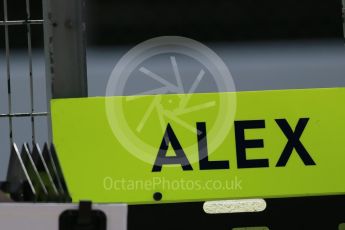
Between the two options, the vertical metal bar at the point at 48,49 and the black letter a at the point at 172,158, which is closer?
the black letter a at the point at 172,158

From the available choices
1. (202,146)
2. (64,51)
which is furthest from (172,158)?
(64,51)

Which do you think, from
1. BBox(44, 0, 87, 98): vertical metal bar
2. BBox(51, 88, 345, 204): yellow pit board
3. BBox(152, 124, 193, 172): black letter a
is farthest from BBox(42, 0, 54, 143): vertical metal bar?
BBox(152, 124, 193, 172): black letter a

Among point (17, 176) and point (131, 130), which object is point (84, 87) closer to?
point (131, 130)

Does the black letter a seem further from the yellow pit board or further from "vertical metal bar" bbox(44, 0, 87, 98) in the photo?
"vertical metal bar" bbox(44, 0, 87, 98)

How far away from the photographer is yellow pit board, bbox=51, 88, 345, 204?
332 cm

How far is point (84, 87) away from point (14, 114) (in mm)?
371

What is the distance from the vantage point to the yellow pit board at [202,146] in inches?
131

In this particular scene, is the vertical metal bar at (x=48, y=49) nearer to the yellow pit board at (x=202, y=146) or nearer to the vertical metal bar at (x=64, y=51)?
the vertical metal bar at (x=64, y=51)

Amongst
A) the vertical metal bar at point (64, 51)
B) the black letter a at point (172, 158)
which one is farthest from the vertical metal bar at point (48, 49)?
the black letter a at point (172, 158)

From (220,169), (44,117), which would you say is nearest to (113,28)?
(44,117)

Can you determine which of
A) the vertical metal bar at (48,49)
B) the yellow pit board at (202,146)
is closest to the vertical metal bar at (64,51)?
the vertical metal bar at (48,49)

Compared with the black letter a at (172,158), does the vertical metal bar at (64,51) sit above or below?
above

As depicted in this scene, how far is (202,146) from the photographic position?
11.0 feet

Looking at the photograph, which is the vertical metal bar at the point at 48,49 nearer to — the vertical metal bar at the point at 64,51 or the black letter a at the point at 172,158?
the vertical metal bar at the point at 64,51
